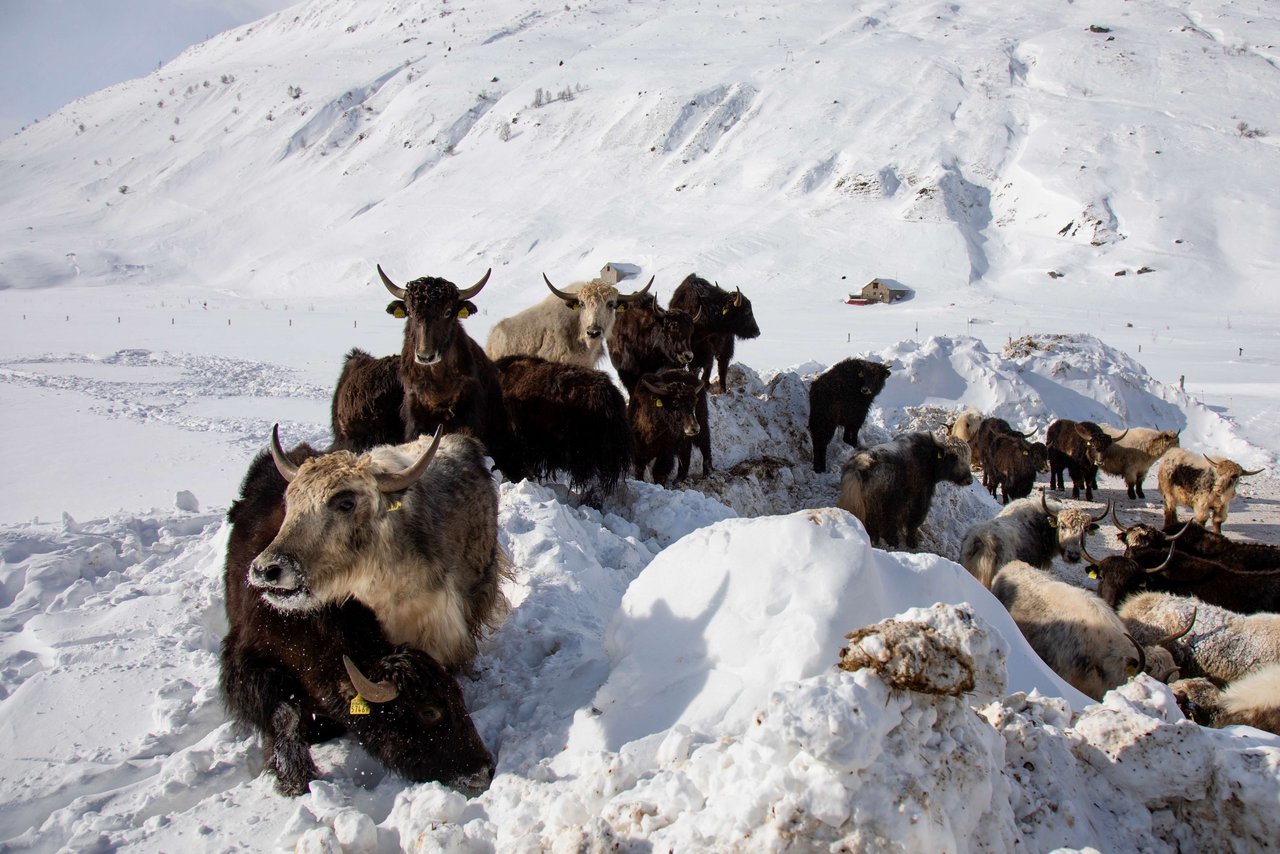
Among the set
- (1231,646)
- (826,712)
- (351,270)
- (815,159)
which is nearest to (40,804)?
(826,712)

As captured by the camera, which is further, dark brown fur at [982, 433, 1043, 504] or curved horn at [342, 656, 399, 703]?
dark brown fur at [982, 433, 1043, 504]

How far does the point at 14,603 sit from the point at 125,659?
5.05 ft

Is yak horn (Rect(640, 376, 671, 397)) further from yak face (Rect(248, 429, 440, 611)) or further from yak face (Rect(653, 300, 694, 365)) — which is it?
yak face (Rect(248, 429, 440, 611))

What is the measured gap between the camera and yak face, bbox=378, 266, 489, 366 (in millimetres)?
6574

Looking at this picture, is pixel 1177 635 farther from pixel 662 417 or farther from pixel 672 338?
pixel 672 338

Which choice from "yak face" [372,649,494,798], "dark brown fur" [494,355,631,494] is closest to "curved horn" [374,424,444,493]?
"yak face" [372,649,494,798]

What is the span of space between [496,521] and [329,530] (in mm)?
1314

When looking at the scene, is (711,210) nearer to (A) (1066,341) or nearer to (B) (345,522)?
(A) (1066,341)

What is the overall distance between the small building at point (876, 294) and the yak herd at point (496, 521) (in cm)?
2191

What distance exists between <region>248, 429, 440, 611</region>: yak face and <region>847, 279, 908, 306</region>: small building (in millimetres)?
33018

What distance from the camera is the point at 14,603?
5504mm

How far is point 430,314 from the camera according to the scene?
664 cm

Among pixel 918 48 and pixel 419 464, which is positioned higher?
pixel 419 464

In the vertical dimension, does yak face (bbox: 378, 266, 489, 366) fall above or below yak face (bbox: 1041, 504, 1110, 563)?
above
